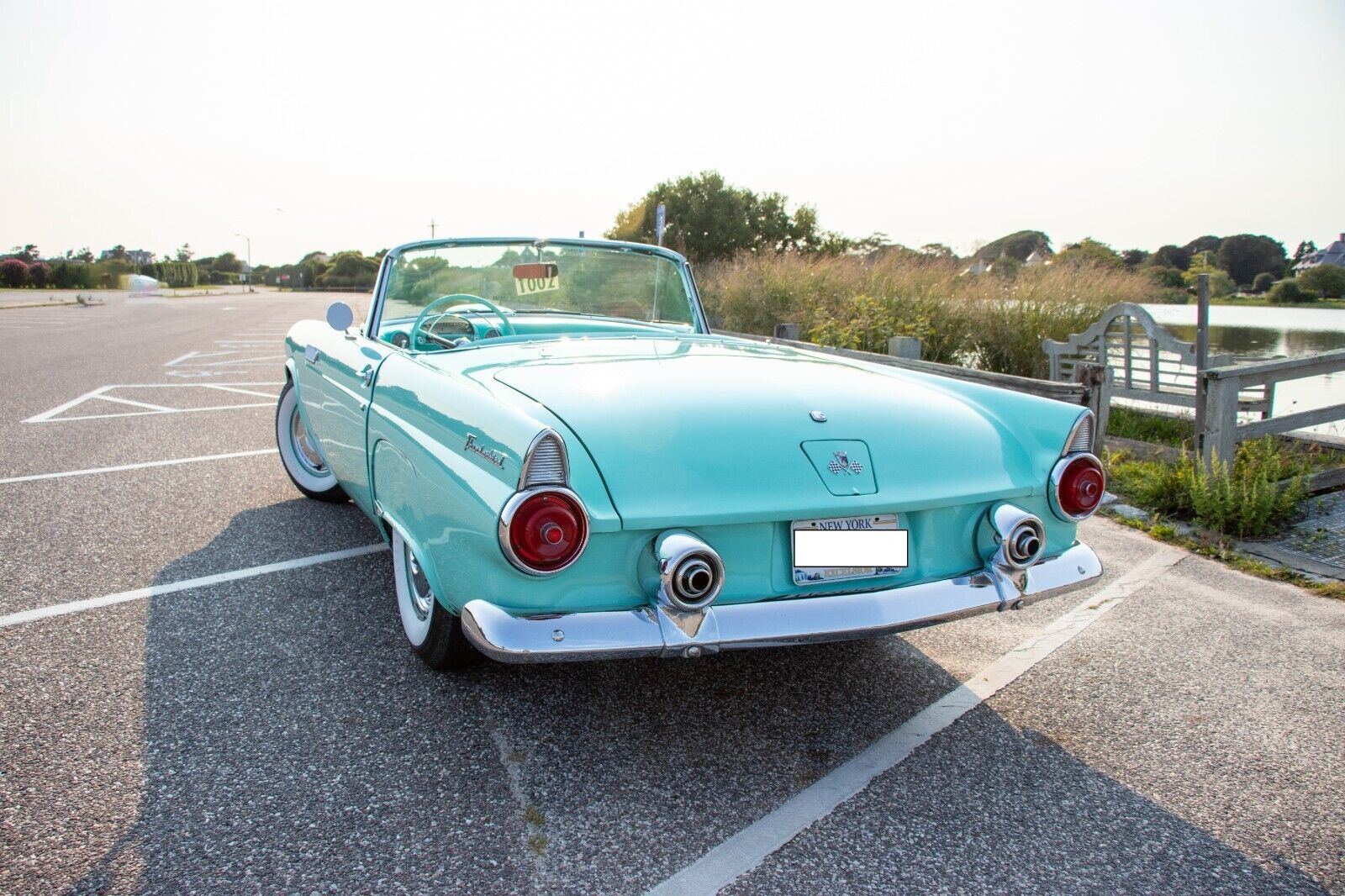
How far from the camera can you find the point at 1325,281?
592 centimetres

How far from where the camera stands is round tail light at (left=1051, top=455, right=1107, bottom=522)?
268 centimetres

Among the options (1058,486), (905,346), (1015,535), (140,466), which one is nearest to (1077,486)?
(1058,486)

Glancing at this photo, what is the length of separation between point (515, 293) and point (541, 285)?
114mm

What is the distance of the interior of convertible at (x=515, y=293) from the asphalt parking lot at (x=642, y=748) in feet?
3.57

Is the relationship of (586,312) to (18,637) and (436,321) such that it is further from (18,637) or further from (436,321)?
(18,637)

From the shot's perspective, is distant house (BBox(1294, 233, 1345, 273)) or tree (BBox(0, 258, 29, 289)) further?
tree (BBox(0, 258, 29, 289))

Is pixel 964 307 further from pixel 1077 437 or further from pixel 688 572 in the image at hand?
pixel 688 572

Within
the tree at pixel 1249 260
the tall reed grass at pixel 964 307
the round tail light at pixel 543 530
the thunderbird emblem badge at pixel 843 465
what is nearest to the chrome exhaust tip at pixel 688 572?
the round tail light at pixel 543 530

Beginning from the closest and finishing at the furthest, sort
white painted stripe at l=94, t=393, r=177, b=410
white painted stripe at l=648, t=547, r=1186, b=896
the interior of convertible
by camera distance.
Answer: white painted stripe at l=648, t=547, r=1186, b=896 < the interior of convertible < white painted stripe at l=94, t=393, r=177, b=410

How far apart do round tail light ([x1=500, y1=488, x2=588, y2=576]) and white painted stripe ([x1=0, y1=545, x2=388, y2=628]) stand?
7.15 ft

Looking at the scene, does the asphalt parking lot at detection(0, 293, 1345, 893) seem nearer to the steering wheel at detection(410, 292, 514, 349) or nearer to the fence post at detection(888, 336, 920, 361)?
the steering wheel at detection(410, 292, 514, 349)

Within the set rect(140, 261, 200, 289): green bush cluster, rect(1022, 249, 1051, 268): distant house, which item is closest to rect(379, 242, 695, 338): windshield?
rect(1022, 249, 1051, 268): distant house

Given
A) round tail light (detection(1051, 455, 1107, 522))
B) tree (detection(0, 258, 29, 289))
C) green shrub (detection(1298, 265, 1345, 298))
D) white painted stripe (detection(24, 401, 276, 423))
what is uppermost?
tree (detection(0, 258, 29, 289))

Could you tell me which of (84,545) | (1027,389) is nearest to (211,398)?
(84,545)
